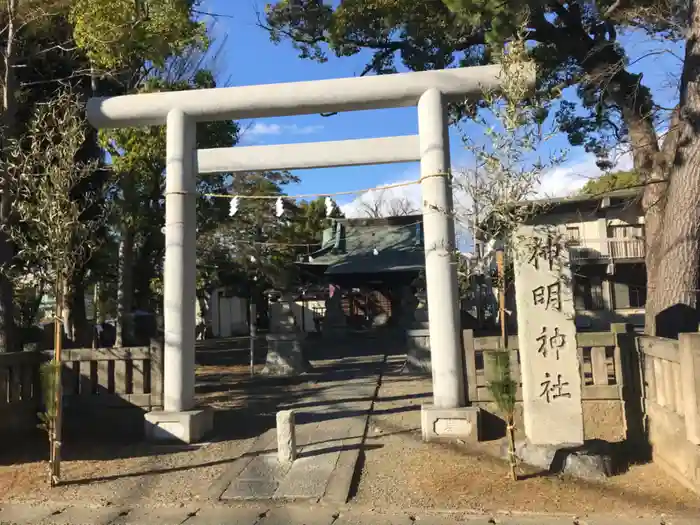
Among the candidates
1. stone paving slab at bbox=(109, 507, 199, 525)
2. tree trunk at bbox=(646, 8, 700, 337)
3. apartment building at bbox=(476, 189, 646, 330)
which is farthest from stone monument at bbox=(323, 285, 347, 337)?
stone paving slab at bbox=(109, 507, 199, 525)

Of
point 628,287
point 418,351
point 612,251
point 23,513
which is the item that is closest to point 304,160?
point 23,513

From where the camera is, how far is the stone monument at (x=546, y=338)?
5781 mm

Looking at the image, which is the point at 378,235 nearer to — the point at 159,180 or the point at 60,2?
the point at 159,180

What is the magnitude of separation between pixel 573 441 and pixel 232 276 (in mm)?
22516

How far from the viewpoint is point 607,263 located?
75.7 feet

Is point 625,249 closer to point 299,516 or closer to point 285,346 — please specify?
point 285,346

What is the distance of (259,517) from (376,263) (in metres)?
16.7

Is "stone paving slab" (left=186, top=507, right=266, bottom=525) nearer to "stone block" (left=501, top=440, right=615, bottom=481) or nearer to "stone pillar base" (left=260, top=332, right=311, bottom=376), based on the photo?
"stone block" (left=501, top=440, right=615, bottom=481)

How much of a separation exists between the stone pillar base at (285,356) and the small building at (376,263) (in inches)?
296

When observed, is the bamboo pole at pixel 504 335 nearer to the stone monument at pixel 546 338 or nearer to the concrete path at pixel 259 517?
the stone monument at pixel 546 338

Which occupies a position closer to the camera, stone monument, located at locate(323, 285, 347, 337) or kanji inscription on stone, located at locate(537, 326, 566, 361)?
kanji inscription on stone, located at locate(537, 326, 566, 361)

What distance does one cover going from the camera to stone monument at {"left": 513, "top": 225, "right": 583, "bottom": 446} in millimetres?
5781

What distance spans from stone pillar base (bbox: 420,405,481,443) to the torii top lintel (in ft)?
12.8

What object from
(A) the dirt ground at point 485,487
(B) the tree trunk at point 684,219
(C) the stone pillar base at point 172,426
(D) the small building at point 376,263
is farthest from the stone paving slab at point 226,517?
(D) the small building at point 376,263
